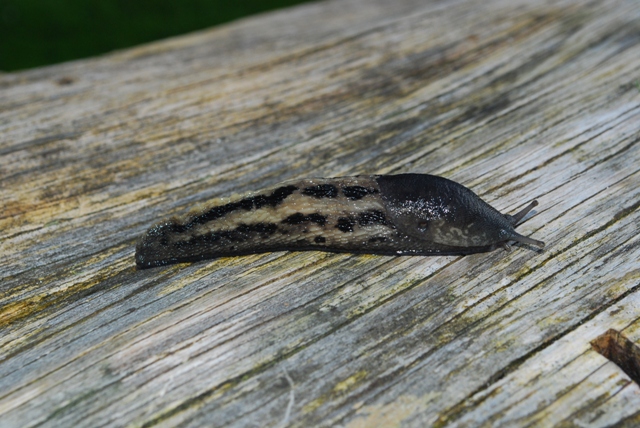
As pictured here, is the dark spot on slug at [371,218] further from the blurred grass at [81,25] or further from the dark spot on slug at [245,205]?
the blurred grass at [81,25]

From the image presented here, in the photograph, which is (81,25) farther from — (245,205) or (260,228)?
(260,228)

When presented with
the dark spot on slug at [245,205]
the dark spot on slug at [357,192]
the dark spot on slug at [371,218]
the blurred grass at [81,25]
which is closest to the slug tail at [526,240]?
the dark spot on slug at [371,218]

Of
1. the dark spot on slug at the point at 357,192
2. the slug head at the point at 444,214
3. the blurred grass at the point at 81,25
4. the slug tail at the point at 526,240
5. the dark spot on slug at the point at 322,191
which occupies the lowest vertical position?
the slug tail at the point at 526,240

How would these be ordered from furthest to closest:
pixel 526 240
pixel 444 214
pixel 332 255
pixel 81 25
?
pixel 81 25 → pixel 444 214 → pixel 332 255 → pixel 526 240

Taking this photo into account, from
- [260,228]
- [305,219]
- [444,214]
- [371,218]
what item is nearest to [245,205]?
[260,228]

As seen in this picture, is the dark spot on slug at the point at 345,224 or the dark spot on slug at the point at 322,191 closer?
the dark spot on slug at the point at 345,224

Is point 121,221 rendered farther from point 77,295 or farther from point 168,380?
point 168,380
